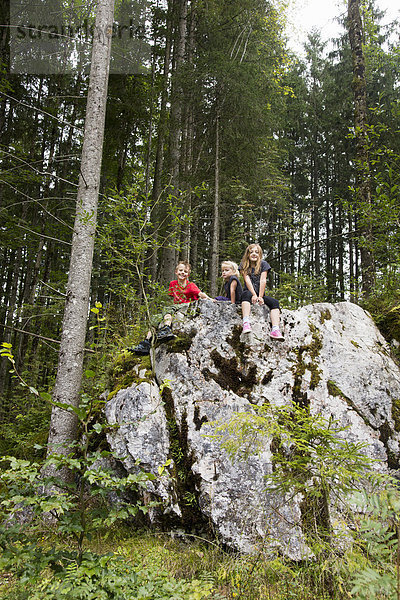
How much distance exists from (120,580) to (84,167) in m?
4.91

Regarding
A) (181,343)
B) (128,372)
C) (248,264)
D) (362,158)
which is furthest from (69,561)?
(362,158)

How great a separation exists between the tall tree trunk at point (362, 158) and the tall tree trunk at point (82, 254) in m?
4.46

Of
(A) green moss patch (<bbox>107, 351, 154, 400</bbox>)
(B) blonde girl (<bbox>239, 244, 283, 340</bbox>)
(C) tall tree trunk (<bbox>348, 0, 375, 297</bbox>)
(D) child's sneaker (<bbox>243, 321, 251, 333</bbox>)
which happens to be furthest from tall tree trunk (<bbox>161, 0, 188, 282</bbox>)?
(D) child's sneaker (<bbox>243, 321, 251, 333</bbox>)

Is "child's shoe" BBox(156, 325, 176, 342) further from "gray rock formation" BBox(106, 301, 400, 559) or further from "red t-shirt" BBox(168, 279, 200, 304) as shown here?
"red t-shirt" BBox(168, 279, 200, 304)

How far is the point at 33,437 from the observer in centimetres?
593

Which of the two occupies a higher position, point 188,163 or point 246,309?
point 188,163

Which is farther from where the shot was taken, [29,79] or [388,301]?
[29,79]

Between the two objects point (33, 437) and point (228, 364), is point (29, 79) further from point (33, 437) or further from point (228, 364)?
point (228, 364)

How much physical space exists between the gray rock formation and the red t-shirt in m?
0.69

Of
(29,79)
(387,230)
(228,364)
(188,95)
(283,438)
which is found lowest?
(283,438)

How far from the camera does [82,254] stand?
4.87m

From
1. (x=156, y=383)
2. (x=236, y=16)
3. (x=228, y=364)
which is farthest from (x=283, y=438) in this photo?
(x=236, y=16)

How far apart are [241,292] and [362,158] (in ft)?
15.1

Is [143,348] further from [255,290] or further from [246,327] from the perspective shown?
[255,290]
